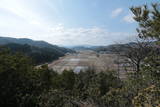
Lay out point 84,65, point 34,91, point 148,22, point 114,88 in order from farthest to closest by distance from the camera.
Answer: point 84,65 < point 34,91 < point 114,88 < point 148,22

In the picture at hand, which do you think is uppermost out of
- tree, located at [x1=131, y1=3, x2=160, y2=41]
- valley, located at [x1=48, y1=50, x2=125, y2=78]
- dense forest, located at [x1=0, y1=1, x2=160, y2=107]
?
tree, located at [x1=131, y1=3, x2=160, y2=41]

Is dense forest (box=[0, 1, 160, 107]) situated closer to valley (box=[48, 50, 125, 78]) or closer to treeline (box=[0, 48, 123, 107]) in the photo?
treeline (box=[0, 48, 123, 107])

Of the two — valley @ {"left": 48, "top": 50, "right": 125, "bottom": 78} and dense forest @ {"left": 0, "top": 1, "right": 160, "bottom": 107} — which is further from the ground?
dense forest @ {"left": 0, "top": 1, "right": 160, "bottom": 107}

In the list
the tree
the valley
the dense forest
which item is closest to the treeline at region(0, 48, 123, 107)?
the dense forest

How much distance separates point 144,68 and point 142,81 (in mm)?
673

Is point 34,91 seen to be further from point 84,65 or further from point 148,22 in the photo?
point 84,65

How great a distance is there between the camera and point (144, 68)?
3705mm

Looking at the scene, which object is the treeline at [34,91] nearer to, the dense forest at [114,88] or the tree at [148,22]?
the dense forest at [114,88]

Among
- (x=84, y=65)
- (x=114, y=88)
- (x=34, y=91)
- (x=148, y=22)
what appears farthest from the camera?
(x=84, y=65)

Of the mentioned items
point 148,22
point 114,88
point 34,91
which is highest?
point 148,22

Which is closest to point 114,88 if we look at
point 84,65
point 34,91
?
point 34,91

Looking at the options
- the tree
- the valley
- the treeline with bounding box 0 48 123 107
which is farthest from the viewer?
the valley

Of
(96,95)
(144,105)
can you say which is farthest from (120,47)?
(144,105)

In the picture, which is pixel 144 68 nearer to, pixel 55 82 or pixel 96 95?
pixel 96 95
